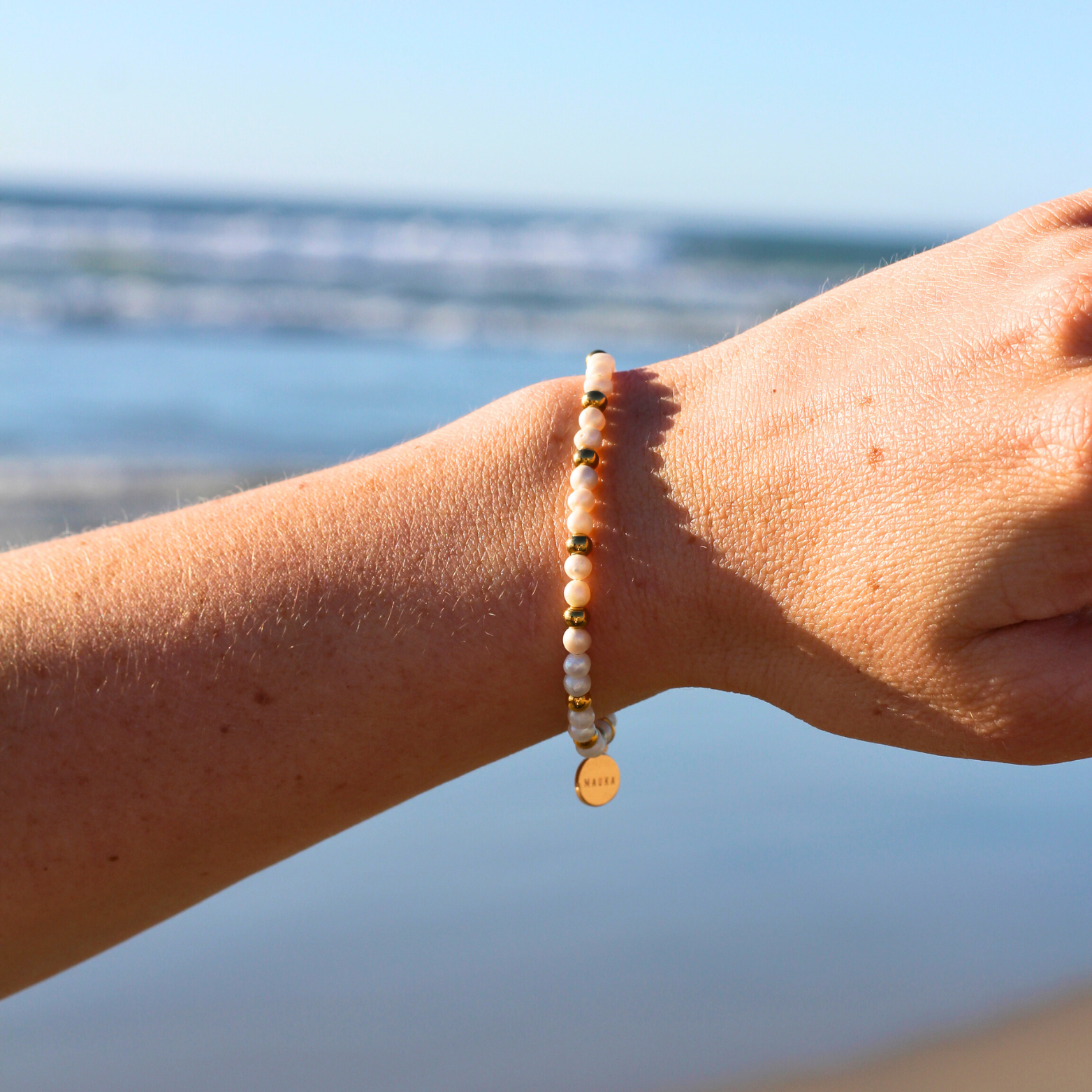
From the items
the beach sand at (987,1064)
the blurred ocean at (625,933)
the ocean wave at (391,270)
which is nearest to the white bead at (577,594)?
the blurred ocean at (625,933)

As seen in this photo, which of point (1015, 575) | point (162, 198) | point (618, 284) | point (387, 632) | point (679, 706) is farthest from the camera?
point (162, 198)

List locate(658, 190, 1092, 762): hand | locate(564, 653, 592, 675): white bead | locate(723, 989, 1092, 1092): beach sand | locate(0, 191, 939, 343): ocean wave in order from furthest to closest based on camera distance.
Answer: locate(0, 191, 939, 343): ocean wave, locate(723, 989, 1092, 1092): beach sand, locate(564, 653, 592, 675): white bead, locate(658, 190, 1092, 762): hand

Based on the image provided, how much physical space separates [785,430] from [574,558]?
34 cm

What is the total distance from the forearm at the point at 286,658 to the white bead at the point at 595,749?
0.05m

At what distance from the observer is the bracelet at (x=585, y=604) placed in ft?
A: 4.92

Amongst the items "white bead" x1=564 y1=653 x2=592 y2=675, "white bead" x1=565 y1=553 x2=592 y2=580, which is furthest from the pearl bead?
"white bead" x1=564 y1=653 x2=592 y2=675

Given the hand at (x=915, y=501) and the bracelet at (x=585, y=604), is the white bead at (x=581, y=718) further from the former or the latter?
the hand at (x=915, y=501)

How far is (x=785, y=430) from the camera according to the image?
1.49m

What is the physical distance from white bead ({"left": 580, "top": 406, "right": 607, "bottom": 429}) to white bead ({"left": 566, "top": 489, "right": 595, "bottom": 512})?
0.35ft

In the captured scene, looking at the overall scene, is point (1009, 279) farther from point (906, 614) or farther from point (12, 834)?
point (12, 834)

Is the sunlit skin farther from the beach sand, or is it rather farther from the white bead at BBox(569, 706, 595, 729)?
the beach sand

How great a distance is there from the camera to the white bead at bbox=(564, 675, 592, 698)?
1.50m

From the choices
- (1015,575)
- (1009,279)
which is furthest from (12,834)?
(1009,279)

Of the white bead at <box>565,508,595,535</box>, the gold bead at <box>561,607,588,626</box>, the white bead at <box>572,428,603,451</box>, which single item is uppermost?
the white bead at <box>572,428,603,451</box>
